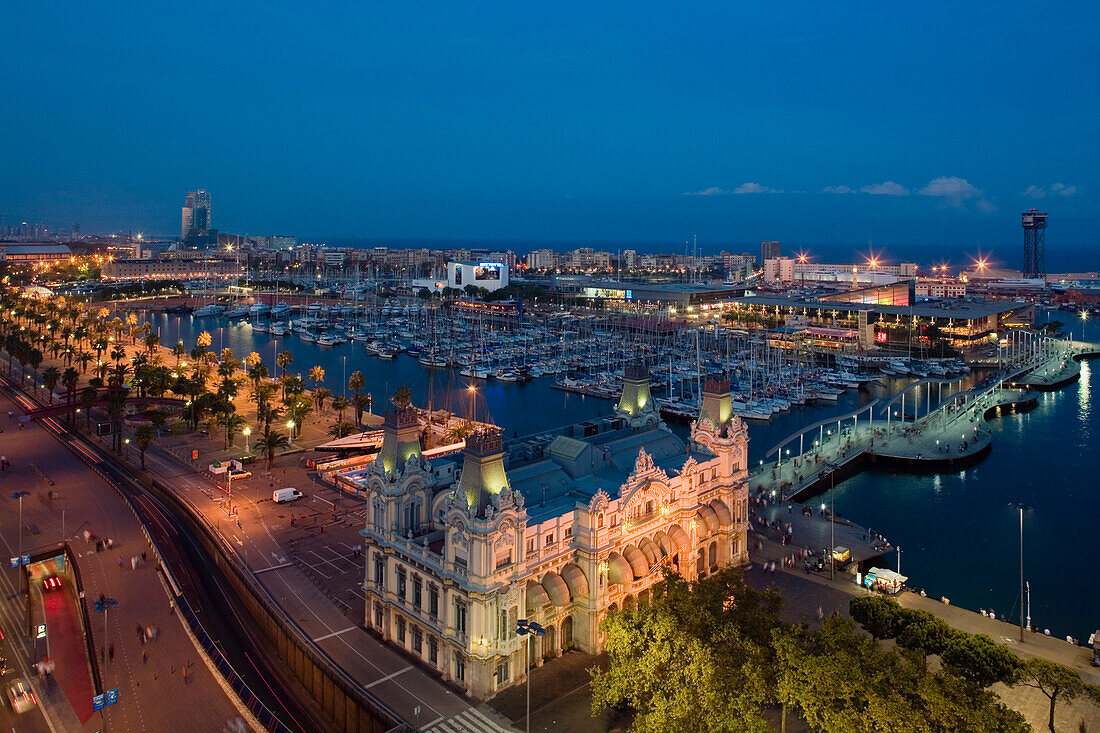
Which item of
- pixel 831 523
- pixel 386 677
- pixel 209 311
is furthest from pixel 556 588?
pixel 209 311

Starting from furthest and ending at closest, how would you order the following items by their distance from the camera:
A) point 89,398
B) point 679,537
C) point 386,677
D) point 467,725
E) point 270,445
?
point 89,398 → point 270,445 → point 679,537 → point 386,677 → point 467,725

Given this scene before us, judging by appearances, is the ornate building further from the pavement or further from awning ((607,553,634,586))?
the pavement

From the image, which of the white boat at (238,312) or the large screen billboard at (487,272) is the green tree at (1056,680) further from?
the large screen billboard at (487,272)

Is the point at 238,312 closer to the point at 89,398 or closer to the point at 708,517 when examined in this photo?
the point at 89,398

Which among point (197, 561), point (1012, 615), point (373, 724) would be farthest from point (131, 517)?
point (1012, 615)

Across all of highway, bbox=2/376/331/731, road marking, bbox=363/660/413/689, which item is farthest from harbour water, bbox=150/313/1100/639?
highway, bbox=2/376/331/731

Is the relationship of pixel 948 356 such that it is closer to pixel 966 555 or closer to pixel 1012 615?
pixel 966 555
